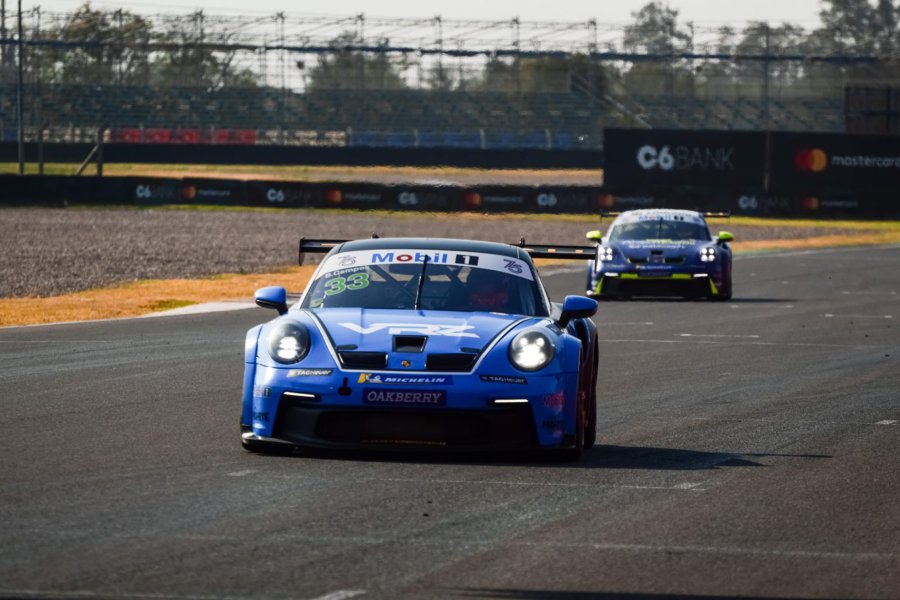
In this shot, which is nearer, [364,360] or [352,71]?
[364,360]

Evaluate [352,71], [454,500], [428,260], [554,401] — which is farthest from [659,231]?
[352,71]

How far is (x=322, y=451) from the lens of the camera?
9.29 metres

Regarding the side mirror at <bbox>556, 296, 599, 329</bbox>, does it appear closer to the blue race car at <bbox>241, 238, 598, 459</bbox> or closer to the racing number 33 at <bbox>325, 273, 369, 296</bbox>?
the blue race car at <bbox>241, 238, 598, 459</bbox>

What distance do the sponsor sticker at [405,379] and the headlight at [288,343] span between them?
1.47ft

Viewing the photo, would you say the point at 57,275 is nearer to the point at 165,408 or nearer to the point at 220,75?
the point at 165,408

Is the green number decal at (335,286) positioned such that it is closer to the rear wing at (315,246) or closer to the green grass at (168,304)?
the rear wing at (315,246)

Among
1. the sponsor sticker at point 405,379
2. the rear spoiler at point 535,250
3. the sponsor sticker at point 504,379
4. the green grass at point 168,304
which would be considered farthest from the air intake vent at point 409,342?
the green grass at point 168,304

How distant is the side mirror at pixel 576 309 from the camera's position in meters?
9.66

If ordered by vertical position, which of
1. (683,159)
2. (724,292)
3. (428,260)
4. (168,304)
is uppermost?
(683,159)

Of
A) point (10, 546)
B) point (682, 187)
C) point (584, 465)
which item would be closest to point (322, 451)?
point (584, 465)

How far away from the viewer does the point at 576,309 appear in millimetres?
9664

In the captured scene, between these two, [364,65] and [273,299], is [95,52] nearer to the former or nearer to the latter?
[364,65]

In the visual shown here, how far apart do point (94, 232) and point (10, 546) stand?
37753 millimetres

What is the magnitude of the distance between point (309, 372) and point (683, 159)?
1912 inches
